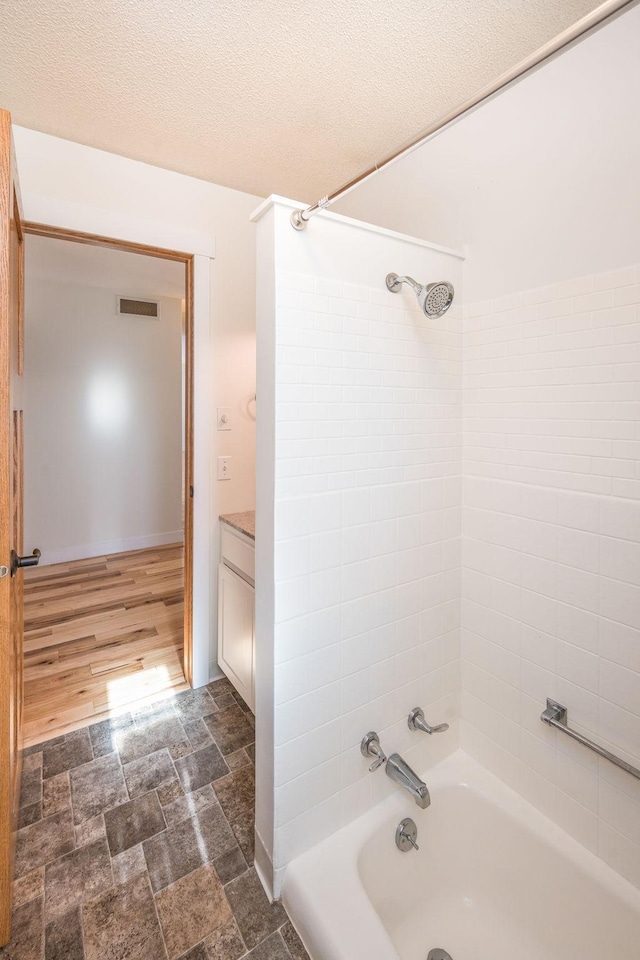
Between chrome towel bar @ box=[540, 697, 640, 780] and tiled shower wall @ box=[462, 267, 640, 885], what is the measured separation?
1.1 inches

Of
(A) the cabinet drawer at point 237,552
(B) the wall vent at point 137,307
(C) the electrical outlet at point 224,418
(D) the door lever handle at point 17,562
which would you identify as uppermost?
(B) the wall vent at point 137,307

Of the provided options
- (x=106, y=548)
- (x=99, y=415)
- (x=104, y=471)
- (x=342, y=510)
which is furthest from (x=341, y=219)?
(x=106, y=548)

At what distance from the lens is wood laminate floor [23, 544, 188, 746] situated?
220cm

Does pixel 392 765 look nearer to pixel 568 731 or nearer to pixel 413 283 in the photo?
pixel 568 731

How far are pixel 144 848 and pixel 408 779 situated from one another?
913 mm

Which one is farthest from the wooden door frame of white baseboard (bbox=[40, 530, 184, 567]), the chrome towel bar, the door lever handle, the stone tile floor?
white baseboard (bbox=[40, 530, 184, 567])

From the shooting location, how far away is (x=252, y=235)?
2.38 meters

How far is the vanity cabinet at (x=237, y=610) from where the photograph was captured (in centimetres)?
196

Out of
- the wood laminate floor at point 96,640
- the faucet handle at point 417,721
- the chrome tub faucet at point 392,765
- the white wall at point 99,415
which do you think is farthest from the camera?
the white wall at point 99,415

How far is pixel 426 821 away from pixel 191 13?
256cm

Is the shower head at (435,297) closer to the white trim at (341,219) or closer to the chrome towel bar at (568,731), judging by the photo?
the white trim at (341,219)

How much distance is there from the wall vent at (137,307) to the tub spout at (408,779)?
4394 millimetres

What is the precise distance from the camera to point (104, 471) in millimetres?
4363

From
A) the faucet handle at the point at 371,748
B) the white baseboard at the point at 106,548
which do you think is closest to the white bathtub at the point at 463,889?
the faucet handle at the point at 371,748
